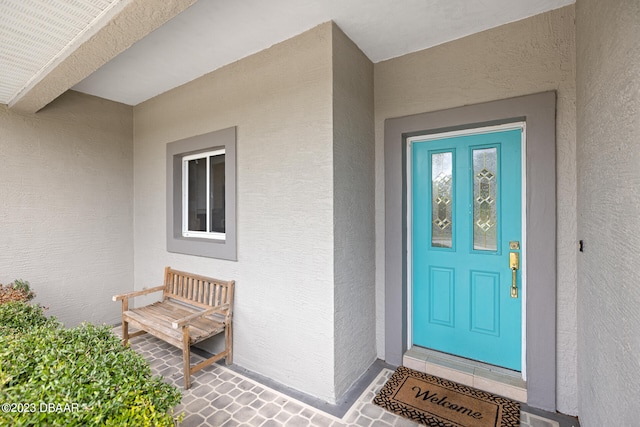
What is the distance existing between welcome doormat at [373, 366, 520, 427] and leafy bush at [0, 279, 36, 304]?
10.7 ft

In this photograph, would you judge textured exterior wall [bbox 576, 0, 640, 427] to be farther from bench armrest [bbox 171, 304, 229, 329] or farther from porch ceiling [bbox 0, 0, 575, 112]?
bench armrest [bbox 171, 304, 229, 329]

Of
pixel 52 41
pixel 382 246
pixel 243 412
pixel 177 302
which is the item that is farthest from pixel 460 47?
pixel 177 302

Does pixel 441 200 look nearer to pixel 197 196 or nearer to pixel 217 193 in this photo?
pixel 217 193

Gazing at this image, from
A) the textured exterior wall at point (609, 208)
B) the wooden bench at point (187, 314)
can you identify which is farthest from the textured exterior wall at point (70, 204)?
the textured exterior wall at point (609, 208)

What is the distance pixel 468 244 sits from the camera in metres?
2.67

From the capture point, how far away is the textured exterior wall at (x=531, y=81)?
2.13 m

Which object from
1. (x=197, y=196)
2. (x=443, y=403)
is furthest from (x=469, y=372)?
(x=197, y=196)

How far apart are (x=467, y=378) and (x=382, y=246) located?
131 centimetres

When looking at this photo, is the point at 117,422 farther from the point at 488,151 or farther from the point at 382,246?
the point at 488,151

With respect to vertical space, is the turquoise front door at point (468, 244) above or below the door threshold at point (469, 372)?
above

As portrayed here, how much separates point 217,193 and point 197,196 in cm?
41

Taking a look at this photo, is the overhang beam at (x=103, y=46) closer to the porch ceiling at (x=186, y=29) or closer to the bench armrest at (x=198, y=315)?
the porch ceiling at (x=186, y=29)

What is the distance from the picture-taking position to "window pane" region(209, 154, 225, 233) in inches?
129

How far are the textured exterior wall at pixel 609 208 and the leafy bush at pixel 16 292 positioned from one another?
4144 millimetres
